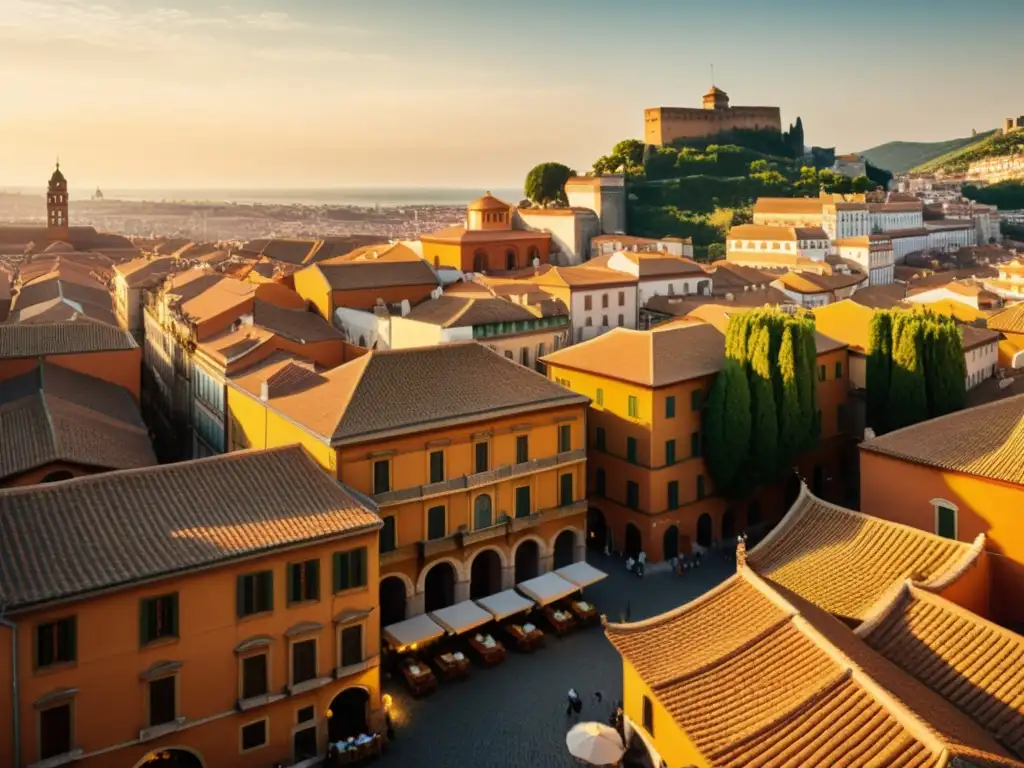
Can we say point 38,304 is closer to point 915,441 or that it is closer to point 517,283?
point 517,283

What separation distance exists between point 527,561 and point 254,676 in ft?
42.7

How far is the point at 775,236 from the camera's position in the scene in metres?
94.6

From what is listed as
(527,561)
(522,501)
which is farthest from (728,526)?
(522,501)

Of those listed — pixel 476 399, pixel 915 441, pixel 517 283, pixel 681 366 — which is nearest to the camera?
pixel 915 441

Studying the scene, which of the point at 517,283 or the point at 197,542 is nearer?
the point at 197,542

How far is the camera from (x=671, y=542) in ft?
121

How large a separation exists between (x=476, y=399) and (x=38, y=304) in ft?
125

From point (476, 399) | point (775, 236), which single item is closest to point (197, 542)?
point (476, 399)

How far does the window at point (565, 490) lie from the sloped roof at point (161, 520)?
971 centimetres

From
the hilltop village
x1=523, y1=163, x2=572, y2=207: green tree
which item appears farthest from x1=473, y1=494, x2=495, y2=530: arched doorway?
x1=523, y1=163, x2=572, y2=207: green tree

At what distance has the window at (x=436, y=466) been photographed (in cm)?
2935

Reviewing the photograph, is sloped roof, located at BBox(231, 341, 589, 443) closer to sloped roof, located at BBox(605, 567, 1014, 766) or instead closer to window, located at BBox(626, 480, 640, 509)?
window, located at BBox(626, 480, 640, 509)

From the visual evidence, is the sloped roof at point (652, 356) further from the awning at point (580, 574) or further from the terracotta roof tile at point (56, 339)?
the terracotta roof tile at point (56, 339)

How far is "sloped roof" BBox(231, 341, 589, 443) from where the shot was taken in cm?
2847
